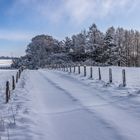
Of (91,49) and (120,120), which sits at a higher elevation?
(91,49)

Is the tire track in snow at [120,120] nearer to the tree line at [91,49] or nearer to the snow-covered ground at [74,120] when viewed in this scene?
the snow-covered ground at [74,120]

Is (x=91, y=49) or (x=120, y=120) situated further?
(x=91, y=49)

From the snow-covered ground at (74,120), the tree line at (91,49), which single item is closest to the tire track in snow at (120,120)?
the snow-covered ground at (74,120)

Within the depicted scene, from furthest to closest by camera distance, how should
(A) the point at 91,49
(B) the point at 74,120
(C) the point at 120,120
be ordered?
(A) the point at 91,49 < (B) the point at 74,120 < (C) the point at 120,120

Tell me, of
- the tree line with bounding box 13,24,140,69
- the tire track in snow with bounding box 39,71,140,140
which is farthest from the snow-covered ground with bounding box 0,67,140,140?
the tree line with bounding box 13,24,140,69

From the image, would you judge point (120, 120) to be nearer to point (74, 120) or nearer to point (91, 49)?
point (74, 120)

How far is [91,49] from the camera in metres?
118

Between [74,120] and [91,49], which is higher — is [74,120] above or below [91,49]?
below

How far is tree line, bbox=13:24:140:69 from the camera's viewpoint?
11114 cm

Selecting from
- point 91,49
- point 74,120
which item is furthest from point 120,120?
point 91,49

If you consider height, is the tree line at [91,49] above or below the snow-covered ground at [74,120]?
above

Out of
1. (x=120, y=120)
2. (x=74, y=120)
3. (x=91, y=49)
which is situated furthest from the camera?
(x=91, y=49)

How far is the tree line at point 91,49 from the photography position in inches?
4376

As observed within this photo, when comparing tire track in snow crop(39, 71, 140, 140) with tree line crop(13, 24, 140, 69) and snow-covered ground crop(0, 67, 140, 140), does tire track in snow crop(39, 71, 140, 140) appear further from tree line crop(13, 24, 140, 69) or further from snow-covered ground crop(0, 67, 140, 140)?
tree line crop(13, 24, 140, 69)
